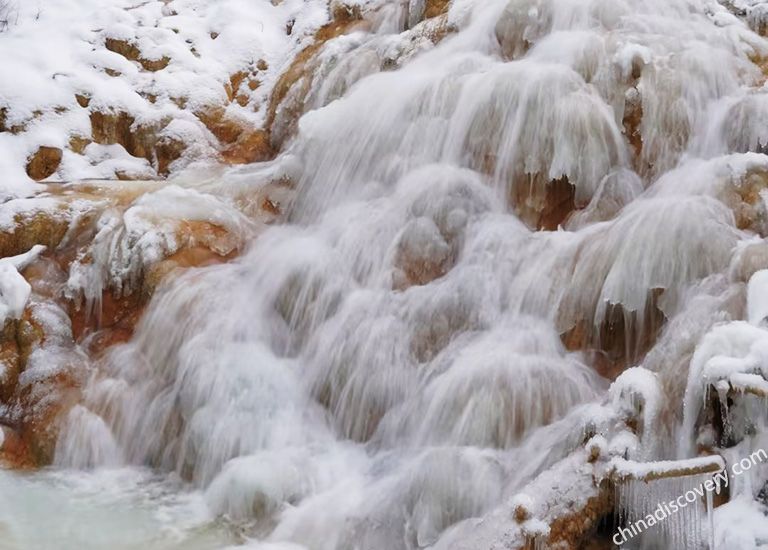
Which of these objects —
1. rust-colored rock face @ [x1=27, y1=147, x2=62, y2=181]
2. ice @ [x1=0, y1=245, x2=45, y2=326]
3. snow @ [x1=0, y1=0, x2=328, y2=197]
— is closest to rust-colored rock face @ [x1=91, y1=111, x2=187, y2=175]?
snow @ [x1=0, y1=0, x2=328, y2=197]

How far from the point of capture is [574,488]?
3.44 m

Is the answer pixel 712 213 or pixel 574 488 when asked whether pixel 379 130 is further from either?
pixel 574 488

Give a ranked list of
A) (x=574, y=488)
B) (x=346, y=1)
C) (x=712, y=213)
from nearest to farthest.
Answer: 1. (x=574, y=488)
2. (x=712, y=213)
3. (x=346, y=1)

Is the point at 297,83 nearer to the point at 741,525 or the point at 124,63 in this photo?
the point at 124,63

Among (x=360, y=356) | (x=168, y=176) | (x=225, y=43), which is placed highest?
(x=225, y=43)

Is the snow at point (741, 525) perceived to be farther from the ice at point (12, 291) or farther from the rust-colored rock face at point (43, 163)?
the rust-colored rock face at point (43, 163)

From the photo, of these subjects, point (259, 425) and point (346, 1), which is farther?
point (346, 1)

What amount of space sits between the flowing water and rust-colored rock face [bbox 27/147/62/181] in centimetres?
165

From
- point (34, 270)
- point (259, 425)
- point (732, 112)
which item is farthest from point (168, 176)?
point (732, 112)

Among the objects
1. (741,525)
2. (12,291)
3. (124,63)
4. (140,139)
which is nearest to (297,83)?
(140,139)

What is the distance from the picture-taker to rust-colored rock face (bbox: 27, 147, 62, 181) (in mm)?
7301

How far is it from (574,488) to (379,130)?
404 centimetres

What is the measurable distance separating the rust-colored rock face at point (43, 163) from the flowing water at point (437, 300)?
1647mm

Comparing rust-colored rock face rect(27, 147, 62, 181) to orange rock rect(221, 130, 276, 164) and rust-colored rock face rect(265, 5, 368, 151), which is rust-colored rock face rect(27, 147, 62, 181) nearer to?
orange rock rect(221, 130, 276, 164)
